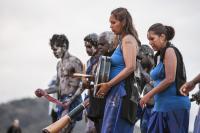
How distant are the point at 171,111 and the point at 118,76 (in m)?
1.01

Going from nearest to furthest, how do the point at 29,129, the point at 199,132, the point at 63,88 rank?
the point at 199,132, the point at 63,88, the point at 29,129

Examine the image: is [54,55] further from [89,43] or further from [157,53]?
[157,53]

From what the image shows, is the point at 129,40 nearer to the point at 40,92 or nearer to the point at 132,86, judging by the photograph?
the point at 132,86

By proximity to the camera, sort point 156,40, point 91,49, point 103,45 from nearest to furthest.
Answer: point 156,40 → point 103,45 → point 91,49

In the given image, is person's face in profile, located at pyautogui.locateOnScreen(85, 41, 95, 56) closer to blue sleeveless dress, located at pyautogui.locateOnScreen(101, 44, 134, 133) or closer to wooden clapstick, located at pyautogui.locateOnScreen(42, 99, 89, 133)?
wooden clapstick, located at pyautogui.locateOnScreen(42, 99, 89, 133)

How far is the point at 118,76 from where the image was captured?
9.00m

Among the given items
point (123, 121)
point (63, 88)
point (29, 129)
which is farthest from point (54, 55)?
point (29, 129)

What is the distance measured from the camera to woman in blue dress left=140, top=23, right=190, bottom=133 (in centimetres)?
963

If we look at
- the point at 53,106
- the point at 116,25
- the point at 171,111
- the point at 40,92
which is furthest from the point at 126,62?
the point at 53,106

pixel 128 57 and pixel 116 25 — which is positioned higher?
pixel 116 25

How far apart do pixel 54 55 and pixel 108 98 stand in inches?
191

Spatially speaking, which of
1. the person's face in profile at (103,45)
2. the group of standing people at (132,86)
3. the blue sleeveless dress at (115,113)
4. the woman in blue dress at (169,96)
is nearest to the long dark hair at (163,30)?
the group of standing people at (132,86)

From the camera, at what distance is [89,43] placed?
12547mm

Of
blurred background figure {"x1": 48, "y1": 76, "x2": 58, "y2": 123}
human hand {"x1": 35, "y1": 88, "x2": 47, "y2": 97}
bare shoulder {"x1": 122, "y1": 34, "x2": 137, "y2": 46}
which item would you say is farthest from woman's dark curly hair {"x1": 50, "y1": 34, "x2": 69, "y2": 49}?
bare shoulder {"x1": 122, "y1": 34, "x2": 137, "y2": 46}
